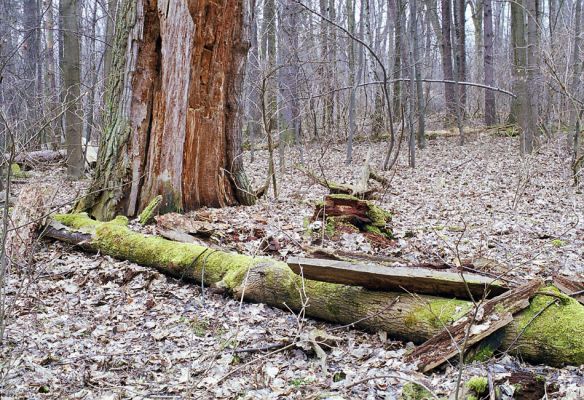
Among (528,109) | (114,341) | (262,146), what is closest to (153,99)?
(114,341)

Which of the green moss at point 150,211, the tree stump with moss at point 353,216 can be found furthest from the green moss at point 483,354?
the green moss at point 150,211

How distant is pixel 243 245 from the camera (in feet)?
18.7

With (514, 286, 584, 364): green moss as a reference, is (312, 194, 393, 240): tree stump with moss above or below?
above

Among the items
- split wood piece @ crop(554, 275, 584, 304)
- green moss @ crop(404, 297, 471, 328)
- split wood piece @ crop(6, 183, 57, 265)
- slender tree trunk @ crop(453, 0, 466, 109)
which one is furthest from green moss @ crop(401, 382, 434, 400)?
slender tree trunk @ crop(453, 0, 466, 109)

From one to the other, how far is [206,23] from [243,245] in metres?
3.22

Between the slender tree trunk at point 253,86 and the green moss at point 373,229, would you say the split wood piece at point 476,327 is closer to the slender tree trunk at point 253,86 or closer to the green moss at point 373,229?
the green moss at point 373,229

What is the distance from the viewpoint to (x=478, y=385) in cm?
269

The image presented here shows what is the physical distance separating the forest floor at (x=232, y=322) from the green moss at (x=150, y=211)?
1.63 feet

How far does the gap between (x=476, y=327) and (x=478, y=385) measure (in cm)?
62

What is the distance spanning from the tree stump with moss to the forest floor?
0.64ft

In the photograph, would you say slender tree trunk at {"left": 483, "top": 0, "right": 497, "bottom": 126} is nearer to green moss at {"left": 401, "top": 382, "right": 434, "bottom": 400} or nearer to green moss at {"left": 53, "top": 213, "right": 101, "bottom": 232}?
green moss at {"left": 53, "top": 213, "right": 101, "bottom": 232}

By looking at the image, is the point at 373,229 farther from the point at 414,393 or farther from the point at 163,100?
the point at 414,393

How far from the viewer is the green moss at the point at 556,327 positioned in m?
3.03

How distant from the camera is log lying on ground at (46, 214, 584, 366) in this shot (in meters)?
3.13
